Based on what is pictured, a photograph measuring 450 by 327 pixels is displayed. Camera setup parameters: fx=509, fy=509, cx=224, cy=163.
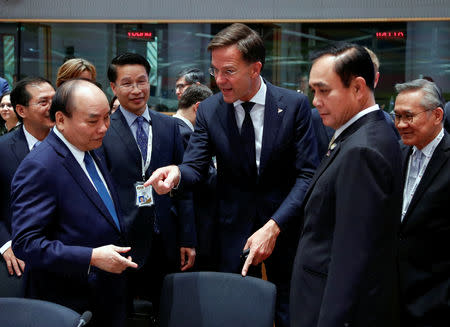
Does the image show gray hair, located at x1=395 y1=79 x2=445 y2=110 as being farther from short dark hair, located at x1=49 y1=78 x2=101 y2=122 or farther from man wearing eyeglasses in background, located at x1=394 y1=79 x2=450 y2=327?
short dark hair, located at x1=49 y1=78 x2=101 y2=122

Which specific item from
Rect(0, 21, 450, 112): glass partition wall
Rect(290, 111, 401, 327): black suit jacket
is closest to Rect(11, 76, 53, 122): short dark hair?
Rect(290, 111, 401, 327): black suit jacket

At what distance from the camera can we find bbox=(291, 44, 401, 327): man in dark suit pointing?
56.2 inches

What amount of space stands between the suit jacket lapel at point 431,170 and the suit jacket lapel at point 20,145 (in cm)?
197

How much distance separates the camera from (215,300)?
201cm

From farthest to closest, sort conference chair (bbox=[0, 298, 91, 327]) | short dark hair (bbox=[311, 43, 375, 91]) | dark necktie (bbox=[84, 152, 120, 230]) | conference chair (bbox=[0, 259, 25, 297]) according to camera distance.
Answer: conference chair (bbox=[0, 259, 25, 297]), dark necktie (bbox=[84, 152, 120, 230]), conference chair (bbox=[0, 298, 91, 327]), short dark hair (bbox=[311, 43, 375, 91])

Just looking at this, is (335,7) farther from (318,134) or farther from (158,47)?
(318,134)

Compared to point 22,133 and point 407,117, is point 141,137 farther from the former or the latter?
point 407,117

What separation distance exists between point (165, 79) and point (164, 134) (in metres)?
4.03

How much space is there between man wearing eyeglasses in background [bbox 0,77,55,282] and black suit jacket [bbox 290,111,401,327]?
5.58 feet

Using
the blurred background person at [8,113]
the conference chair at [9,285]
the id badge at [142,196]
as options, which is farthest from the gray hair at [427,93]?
the blurred background person at [8,113]

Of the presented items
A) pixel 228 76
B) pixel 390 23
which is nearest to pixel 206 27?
pixel 390 23

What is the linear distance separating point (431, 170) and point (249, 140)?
972mm

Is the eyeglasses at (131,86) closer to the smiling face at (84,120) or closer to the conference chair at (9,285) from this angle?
the smiling face at (84,120)

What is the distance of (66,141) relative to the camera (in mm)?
1953
